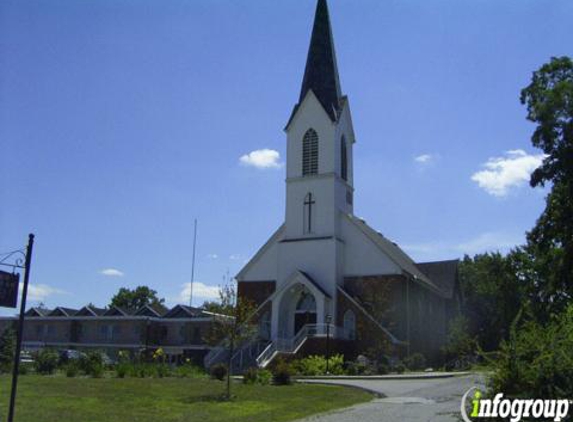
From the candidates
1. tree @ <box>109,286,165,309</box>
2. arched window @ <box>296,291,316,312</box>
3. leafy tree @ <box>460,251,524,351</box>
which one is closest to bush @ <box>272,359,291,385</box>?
arched window @ <box>296,291,316,312</box>

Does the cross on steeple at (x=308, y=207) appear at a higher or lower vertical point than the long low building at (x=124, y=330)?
higher

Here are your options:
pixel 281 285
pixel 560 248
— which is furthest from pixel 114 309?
pixel 560 248

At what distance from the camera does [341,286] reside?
42.4 metres

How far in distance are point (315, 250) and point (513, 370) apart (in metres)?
32.1

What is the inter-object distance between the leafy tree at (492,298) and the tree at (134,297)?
53.1 metres

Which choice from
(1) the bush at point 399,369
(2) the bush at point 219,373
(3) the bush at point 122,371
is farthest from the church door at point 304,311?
(3) the bush at point 122,371

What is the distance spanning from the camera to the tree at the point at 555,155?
26578 mm

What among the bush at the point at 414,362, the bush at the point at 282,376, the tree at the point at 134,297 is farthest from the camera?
the tree at the point at 134,297

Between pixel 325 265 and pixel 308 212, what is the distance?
4.29 m

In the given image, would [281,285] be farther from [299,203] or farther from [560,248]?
[560,248]

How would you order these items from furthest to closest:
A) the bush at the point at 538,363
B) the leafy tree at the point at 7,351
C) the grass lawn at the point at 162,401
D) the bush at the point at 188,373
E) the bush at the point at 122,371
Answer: the leafy tree at the point at 7,351, the bush at the point at 188,373, the bush at the point at 122,371, the grass lawn at the point at 162,401, the bush at the point at 538,363

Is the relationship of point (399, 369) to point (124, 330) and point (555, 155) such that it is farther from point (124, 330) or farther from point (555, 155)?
point (124, 330)

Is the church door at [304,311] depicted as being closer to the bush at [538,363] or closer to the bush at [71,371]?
the bush at [71,371]

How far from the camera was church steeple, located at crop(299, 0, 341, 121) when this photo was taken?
45875 mm
